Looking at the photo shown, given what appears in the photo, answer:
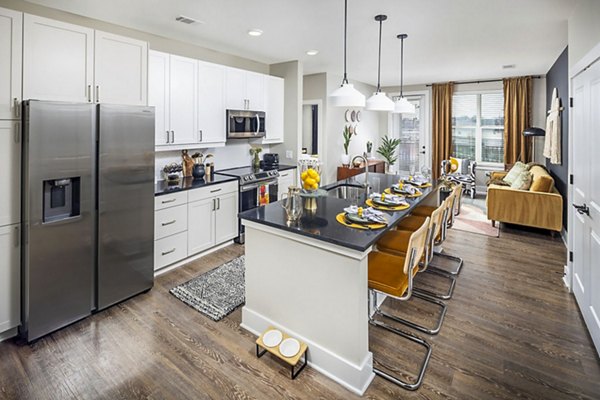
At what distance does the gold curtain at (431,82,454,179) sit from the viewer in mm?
7734

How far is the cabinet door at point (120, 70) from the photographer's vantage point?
2.78m

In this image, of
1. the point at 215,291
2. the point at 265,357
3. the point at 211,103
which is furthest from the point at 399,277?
the point at 211,103

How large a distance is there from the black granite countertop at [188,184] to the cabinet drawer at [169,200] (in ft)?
0.16

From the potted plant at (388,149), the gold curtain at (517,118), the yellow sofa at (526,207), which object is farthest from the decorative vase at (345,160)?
the gold curtain at (517,118)

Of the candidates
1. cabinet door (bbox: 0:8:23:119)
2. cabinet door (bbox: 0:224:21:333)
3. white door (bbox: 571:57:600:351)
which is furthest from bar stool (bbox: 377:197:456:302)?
cabinet door (bbox: 0:8:23:119)

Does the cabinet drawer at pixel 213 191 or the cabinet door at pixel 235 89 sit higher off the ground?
the cabinet door at pixel 235 89

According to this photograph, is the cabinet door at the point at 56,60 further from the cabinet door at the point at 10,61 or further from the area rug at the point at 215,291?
the area rug at the point at 215,291

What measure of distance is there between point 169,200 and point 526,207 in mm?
4782

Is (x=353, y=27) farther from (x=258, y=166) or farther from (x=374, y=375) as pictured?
(x=374, y=375)

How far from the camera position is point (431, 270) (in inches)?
142

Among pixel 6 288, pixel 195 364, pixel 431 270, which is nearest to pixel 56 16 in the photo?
pixel 6 288

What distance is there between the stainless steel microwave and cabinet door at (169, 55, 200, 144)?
1.77 feet

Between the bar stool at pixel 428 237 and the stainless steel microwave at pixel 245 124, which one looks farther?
the stainless steel microwave at pixel 245 124

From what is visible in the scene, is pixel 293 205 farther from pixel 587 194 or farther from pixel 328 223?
pixel 587 194
